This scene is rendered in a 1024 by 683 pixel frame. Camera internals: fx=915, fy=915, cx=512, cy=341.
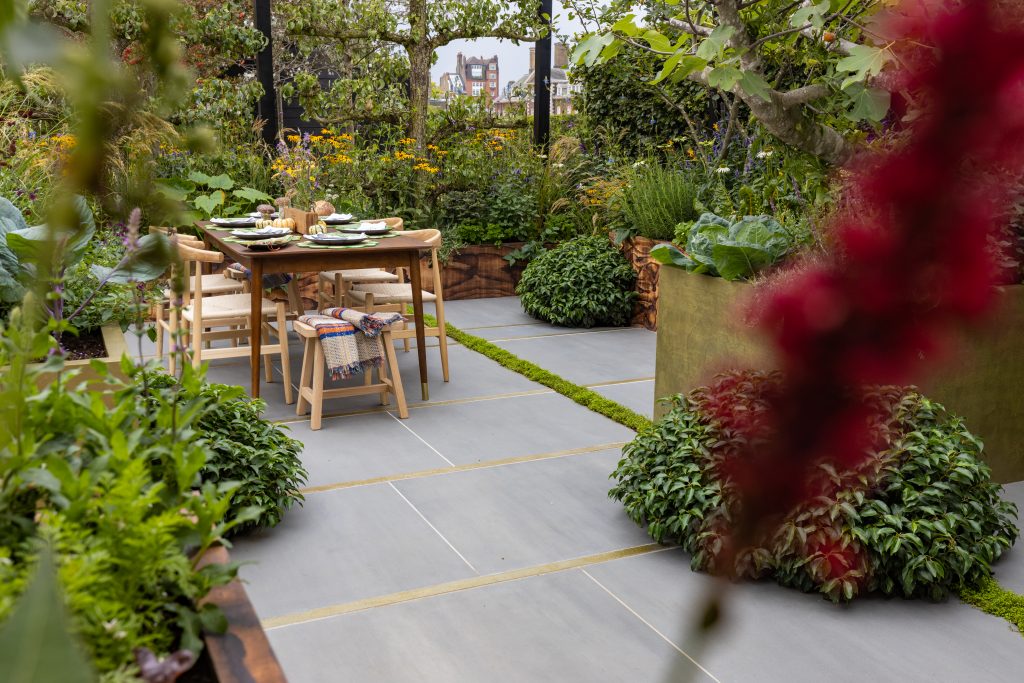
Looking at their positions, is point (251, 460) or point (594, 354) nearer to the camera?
point (251, 460)

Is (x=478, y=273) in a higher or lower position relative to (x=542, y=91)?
lower

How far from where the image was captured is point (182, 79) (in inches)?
9.3

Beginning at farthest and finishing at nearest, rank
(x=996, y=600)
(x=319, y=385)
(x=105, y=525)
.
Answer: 1. (x=319, y=385)
2. (x=996, y=600)
3. (x=105, y=525)

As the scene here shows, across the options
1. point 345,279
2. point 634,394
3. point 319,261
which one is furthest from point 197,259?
point 634,394

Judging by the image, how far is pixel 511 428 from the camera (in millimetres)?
4387

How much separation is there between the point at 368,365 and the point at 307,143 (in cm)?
367

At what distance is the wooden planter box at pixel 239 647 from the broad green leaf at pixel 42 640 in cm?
102

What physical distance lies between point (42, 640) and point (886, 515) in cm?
295

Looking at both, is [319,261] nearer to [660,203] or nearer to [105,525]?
[660,203]

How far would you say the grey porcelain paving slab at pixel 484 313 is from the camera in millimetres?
6703

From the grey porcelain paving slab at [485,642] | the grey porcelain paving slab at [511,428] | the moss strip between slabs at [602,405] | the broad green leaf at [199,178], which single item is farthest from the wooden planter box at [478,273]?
the grey porcelain paving slab at [485,642]

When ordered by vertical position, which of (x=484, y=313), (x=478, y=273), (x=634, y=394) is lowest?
(x=634, y=394)

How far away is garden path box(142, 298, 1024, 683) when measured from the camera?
2.46 m

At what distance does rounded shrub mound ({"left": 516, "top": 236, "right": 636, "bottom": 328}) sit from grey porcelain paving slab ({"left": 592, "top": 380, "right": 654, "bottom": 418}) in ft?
4.53
